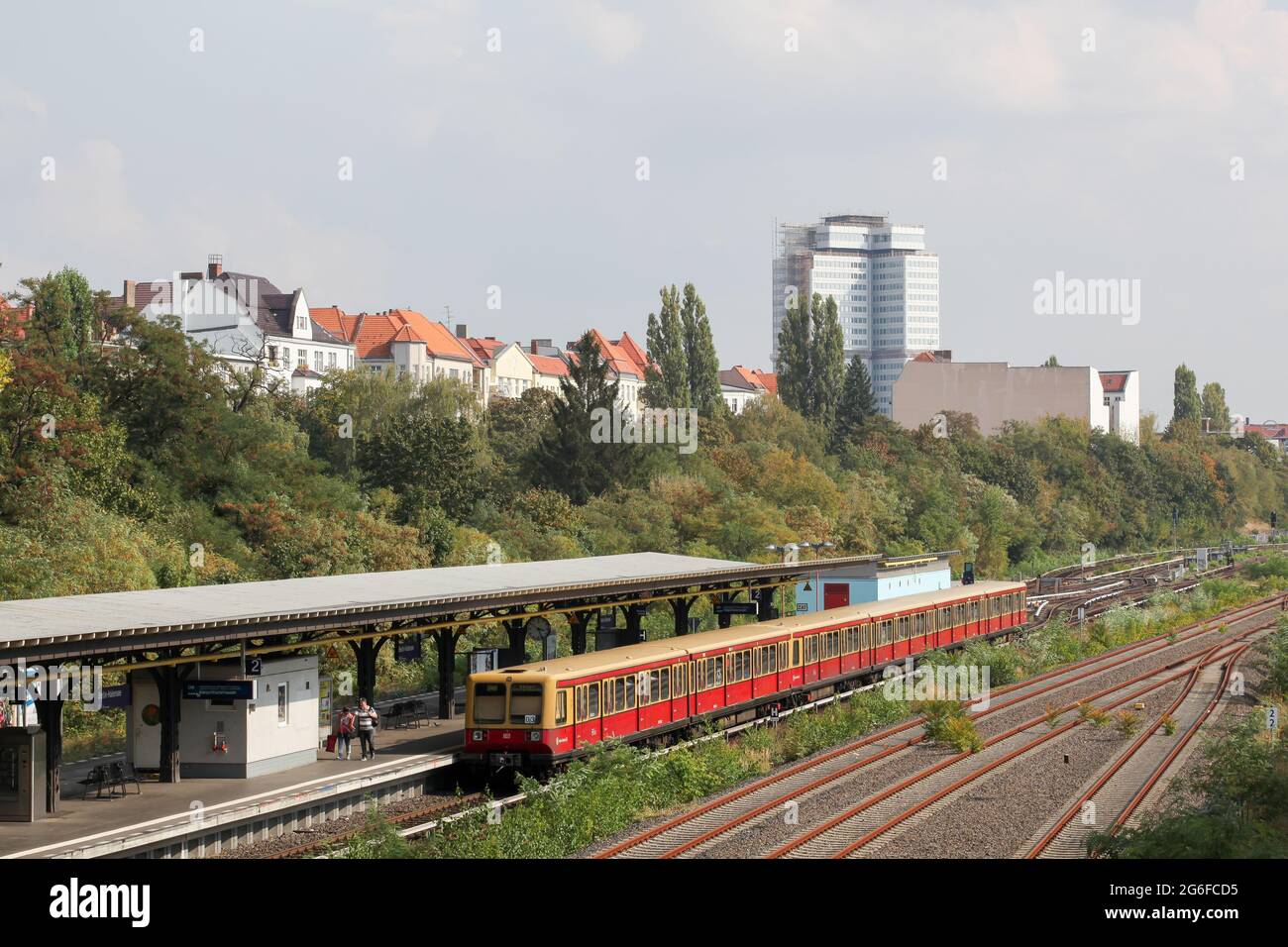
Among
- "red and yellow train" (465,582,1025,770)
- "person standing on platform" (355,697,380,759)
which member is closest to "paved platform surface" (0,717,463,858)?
"person standing on platform" (355,697,380,759)

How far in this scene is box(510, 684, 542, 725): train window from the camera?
25.1 metres

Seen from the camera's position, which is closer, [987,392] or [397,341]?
[397,341]

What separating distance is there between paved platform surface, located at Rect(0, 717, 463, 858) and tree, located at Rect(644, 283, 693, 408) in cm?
7036

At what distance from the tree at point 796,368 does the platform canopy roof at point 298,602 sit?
76.0m

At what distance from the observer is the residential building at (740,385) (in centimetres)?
17350

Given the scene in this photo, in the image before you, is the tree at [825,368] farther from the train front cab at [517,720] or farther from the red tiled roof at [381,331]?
the train front cab at [517,720]

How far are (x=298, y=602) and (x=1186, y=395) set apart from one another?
162264 mm

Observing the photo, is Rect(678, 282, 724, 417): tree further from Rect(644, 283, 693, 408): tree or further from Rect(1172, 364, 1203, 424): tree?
Rect(1172, 364, 1203, 424): tree

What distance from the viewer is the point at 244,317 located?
96812mm

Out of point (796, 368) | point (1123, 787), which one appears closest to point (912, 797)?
point (1123, 787)

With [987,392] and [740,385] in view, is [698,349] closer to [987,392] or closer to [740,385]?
[987,392]

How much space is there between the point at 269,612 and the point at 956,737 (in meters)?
14.3
